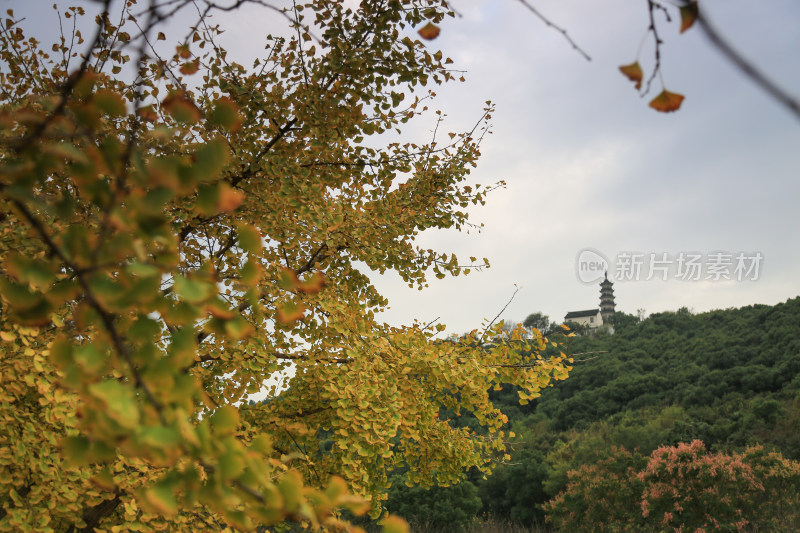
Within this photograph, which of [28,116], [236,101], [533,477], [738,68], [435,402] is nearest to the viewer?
[738,68]

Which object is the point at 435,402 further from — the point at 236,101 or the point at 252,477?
the point at 252,477

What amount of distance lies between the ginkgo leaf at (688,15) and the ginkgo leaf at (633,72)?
132mm

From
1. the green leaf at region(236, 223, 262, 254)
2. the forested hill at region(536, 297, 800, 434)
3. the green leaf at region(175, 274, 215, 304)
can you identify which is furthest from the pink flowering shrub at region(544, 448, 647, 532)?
the green leaf at region(175, 274, 215, 304)

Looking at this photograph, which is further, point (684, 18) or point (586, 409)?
point (586, 409)

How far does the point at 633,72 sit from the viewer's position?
1.10 meters

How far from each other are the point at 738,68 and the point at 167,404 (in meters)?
0.92

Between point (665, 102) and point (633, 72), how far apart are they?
0.09 metres

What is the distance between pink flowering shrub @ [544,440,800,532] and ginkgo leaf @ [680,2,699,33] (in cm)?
Answer: 1031

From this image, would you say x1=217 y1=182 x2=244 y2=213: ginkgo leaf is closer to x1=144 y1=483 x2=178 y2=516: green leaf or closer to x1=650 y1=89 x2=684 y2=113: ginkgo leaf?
x1=144 y1=483 x2=178 y2=516: green leaf

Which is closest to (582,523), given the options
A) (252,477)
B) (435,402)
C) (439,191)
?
(435,402)

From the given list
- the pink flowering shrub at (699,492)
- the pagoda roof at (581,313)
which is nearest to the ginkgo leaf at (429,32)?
the pink flowering shrub at (699,492)

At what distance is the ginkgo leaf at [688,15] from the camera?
3.09 feet

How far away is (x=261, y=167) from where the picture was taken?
417 centimetres

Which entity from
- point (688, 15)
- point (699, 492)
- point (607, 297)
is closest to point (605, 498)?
point (699, 492)
